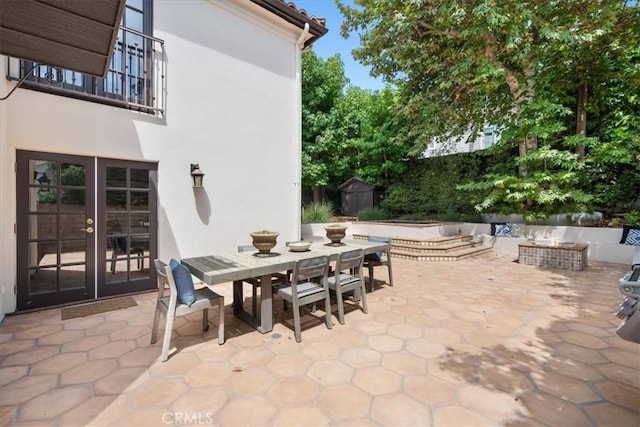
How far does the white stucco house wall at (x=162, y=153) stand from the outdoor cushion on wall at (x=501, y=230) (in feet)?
20.6

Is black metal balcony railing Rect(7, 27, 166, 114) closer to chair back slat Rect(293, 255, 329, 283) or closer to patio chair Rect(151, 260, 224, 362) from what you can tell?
patio chair Rect(151, 260, 224, 362)

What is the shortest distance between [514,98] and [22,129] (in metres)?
10.6

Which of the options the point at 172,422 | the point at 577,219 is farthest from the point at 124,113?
the point at 577,219

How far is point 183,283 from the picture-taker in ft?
9.17

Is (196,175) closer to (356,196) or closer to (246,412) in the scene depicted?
(246,412)

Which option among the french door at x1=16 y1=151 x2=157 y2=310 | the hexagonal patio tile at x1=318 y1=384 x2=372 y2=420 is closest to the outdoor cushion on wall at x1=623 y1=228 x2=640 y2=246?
the hexagonal patio tile at x1=318 y1=384 x2=372 y2=420

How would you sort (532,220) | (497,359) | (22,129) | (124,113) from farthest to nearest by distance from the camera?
(532,220) → (124,113) → (22,129) → (497,359)

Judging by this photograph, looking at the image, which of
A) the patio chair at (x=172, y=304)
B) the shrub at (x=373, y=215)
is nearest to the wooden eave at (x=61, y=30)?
the patio chair at (x=172, y=304)

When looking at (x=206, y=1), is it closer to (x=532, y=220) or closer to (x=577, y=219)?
(x=532, y=220)

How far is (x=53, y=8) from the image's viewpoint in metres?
2.25

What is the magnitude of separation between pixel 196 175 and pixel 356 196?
30.8 ft

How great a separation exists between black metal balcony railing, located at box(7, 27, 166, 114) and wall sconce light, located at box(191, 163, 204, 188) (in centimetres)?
101

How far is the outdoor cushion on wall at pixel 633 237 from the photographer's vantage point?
21.2ft

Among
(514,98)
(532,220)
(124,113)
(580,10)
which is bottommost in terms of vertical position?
(532,220)
